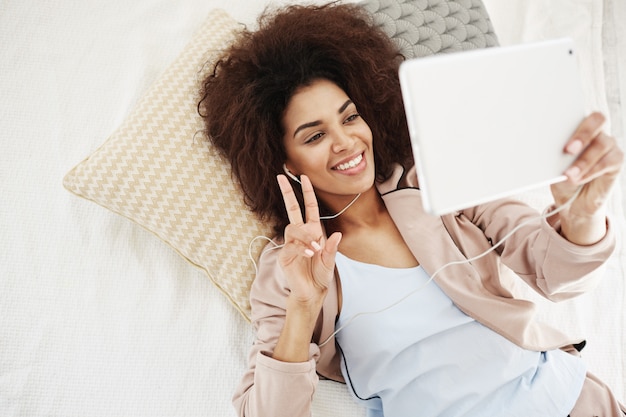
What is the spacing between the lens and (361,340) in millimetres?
1031

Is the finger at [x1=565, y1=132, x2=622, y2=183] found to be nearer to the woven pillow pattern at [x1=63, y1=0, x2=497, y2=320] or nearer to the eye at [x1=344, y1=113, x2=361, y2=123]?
the eye at [x1=344, y1=113, x2=361, y2=123]

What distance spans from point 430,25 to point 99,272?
112 cm

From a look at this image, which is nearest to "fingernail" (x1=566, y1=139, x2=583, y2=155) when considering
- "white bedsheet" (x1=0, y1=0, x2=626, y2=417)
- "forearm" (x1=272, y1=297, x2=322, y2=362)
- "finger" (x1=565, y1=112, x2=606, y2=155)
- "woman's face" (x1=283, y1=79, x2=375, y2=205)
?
"finger" (x1=565, y1=112, x2=606, y2=155)

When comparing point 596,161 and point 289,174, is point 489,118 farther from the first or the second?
point 289,174

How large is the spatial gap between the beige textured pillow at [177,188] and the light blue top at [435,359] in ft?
0.95

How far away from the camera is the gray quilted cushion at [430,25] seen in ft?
4.39

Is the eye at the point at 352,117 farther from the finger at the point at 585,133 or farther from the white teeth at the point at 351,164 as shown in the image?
the finger at the point at 585,133

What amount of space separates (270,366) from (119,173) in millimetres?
581

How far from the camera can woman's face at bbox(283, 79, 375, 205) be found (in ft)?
3.31

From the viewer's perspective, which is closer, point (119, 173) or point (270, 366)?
point (270, 366)

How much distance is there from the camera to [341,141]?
100 centimetres

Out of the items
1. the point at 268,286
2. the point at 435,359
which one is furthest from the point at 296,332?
the point at 435,359

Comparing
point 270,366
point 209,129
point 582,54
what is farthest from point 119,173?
point 582,54

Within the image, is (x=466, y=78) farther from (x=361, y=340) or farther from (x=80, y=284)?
(x=80, y=284)
